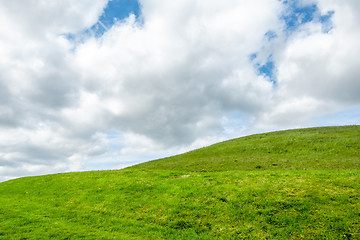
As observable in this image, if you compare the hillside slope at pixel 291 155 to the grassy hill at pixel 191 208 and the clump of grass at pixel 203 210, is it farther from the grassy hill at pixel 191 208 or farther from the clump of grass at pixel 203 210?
the clump of grass at pixel 203 210

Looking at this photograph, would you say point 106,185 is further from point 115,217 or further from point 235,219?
point 235,219

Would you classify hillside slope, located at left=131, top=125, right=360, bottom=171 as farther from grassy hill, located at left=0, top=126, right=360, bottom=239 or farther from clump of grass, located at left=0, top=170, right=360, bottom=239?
clump of grass, located at left=0, top=170, right=360, bottom=239

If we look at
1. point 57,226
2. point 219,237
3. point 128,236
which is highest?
point 57,226

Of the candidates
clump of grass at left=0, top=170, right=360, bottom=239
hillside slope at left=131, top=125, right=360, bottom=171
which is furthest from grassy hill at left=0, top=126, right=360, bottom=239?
hillside slope at left=131, top=125, right=360, bottom=171

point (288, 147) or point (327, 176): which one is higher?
point (288, 147)

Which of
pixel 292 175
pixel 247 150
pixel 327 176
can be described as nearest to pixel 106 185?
pixel 292 175

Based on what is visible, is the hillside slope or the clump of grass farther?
the hillside slope

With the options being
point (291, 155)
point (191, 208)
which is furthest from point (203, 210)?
point (291, 155)

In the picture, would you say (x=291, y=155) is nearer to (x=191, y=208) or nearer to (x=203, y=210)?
(x=203, y=210)

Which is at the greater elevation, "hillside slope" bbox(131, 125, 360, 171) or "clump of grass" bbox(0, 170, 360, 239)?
"hillside slope" bbox(131, 125, 360, 171)

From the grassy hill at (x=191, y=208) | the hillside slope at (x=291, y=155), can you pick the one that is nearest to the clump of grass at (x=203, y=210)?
the grassy hill at (x=191, y=208)

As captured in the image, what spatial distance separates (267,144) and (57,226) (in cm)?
5273

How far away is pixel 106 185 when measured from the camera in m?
33.1

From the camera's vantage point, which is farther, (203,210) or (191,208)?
(191,208)
